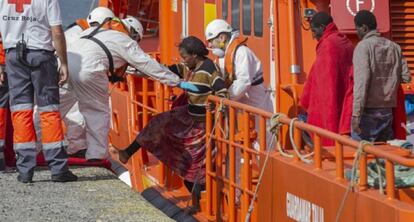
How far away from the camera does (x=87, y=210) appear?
667cm

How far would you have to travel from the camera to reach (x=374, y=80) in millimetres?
6578

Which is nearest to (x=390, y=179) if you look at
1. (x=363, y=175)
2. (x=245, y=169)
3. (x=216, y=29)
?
(x=363, y=175)

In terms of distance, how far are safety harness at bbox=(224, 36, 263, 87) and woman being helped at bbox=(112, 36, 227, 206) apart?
0.27 meters

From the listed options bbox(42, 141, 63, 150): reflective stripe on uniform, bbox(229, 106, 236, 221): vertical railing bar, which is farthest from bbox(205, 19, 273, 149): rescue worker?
bbox(42, 141, 63, 150): reflective stripe on uniform

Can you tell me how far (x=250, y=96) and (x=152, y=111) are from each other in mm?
1079

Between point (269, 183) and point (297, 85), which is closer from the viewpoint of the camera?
point (269, 183)

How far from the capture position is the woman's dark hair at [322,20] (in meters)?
6.89

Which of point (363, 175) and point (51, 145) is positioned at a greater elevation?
point (363, 175)

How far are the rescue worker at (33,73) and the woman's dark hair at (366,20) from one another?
205cm

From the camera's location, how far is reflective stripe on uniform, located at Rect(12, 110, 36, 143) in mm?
7488

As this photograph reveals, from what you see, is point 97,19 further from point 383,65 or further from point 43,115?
point 383,65

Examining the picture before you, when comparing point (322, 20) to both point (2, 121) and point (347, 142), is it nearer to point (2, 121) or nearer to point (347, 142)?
point (347, 142)

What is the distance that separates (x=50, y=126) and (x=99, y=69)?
0.65m

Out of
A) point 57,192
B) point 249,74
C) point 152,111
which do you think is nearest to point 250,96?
point 249,74
